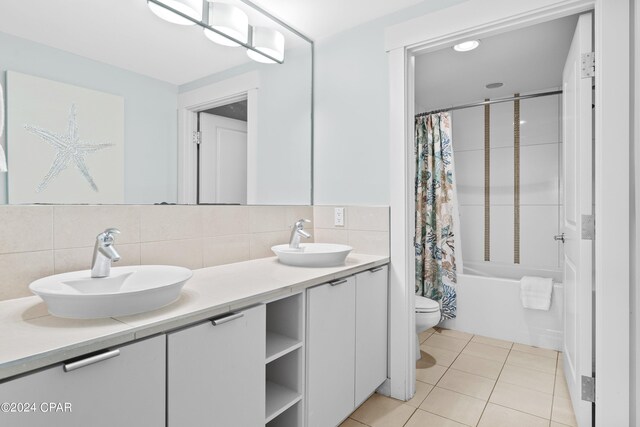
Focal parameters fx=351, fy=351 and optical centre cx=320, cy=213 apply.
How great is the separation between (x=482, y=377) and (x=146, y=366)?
6.69 feet

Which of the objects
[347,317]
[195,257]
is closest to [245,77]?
[195,257]

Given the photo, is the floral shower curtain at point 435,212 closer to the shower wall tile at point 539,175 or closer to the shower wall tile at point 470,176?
the shower wall tile at point 470,176

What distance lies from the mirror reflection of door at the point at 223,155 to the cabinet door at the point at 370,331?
0.81m

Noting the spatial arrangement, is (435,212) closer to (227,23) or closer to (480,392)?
(480,392)

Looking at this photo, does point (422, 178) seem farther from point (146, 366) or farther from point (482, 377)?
point (146, 366)

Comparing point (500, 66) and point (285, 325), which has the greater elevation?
point (500, 66)

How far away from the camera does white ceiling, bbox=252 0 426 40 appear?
194cm

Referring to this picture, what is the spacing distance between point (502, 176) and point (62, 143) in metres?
3.59

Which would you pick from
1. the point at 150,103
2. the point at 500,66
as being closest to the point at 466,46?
the point at 500,66

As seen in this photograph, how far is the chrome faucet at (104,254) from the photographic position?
3.63 ft

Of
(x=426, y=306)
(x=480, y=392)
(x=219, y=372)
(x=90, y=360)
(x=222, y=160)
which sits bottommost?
(x=480, y=392)

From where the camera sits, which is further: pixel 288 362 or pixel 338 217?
pixel 338 217

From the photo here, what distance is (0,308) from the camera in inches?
40.8

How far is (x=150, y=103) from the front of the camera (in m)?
1.51
